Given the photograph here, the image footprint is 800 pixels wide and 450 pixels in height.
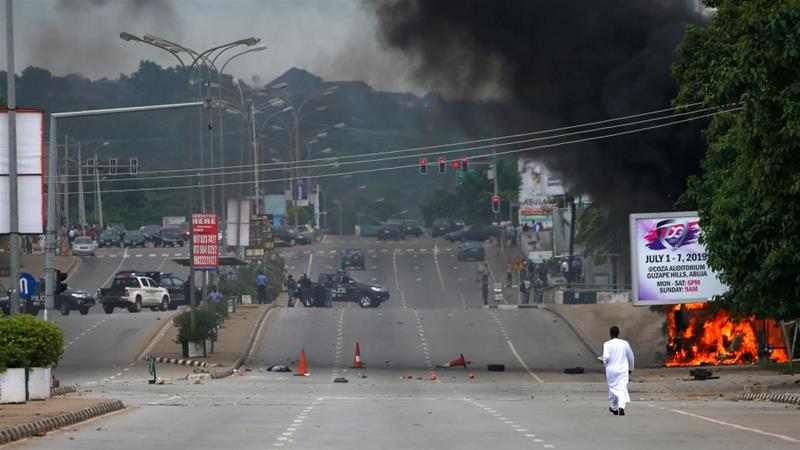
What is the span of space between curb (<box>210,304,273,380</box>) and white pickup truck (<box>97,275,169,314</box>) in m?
6.15

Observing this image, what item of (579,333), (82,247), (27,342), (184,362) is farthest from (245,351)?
(82,247)

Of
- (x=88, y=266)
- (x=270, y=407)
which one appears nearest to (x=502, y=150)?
(x=270, y=407)

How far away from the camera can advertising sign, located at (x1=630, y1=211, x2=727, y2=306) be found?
42.5 m

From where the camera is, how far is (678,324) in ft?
158

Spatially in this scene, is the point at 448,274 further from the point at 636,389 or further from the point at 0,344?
the point at 0,344

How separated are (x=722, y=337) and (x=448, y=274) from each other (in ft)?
149

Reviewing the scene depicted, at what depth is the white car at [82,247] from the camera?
3856 inches

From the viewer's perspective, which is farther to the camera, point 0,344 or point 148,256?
point 148,256

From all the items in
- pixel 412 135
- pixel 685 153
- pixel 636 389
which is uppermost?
pixel 412 135

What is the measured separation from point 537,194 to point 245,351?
6853 cm

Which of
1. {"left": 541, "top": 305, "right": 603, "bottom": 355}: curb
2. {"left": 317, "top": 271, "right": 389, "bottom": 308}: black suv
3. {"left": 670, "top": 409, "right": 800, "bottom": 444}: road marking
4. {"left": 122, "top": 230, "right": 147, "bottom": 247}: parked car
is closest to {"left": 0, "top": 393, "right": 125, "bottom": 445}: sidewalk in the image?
{"left": 670, "top": 409, "right": 800, "bottom": 444}: road marking

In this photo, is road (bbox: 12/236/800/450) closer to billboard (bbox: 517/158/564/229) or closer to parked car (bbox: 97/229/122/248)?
billboard (bbox: 517/158/564/229)

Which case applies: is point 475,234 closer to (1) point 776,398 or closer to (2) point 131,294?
(2) point 131,294

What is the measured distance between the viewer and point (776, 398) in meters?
27.8
